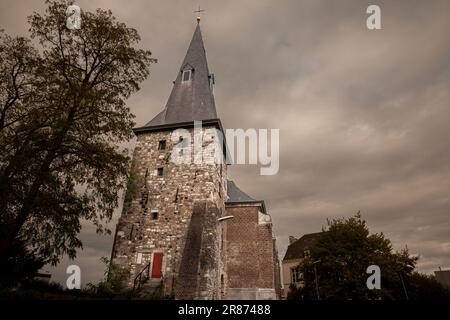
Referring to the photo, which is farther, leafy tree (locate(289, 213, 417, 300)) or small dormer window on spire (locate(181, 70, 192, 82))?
small dormer window on spire (locate(181, 70, 192, 82))

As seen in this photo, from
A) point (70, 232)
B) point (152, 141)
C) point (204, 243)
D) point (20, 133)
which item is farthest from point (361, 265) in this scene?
point (20, 133)

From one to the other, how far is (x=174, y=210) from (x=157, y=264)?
10.4ft

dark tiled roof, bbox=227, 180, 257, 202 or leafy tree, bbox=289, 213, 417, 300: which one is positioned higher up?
dark tiled roof, bbox=227, 180, 257, 202

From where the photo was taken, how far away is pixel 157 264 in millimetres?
15430

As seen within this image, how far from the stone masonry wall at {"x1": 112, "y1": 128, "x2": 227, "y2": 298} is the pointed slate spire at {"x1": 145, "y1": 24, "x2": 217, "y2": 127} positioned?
1.70m

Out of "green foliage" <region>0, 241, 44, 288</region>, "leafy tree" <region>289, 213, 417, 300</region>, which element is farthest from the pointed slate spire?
"leafy tree" <region>289, 213, 417, 300</region>

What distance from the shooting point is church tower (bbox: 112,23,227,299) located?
14734 millimetres

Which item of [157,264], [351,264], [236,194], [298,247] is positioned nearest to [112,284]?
[157,264]

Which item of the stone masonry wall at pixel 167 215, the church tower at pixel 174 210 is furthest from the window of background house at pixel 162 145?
the stone masonry wall at pixel 167 215

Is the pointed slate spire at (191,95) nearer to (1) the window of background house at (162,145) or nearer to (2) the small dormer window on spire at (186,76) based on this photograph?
(2) the small dormer window on spire at (186,76)

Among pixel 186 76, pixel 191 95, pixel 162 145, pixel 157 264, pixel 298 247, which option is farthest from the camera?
pixel 298 247

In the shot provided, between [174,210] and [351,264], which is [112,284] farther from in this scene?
[351,264]

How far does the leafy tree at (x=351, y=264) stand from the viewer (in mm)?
18516

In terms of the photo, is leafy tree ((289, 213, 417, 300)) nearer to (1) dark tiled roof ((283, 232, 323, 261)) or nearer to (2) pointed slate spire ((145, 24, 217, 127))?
(2) pointed slate spire ((145, 24, 217, 127))
